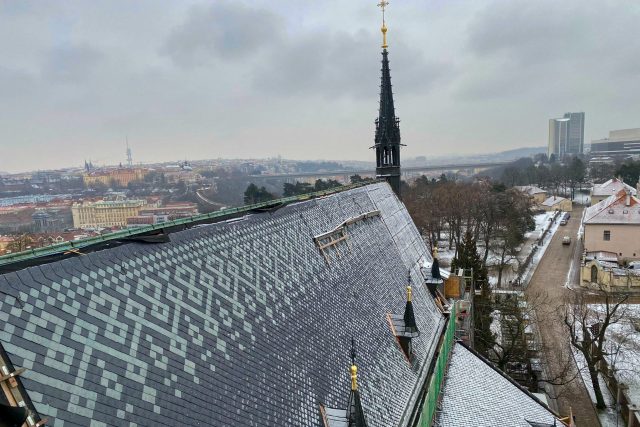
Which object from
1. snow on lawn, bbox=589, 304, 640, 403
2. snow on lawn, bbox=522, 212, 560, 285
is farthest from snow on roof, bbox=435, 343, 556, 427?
snow on lawn, bbox=522, 212, 560, 285

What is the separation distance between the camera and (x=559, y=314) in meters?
37.8

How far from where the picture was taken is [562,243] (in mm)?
75000

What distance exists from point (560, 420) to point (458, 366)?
4.76 metres

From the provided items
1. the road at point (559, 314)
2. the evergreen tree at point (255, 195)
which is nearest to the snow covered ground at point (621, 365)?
the road at point (559, 314)

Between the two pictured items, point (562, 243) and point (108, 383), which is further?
point (562, 243)

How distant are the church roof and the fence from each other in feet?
1.90

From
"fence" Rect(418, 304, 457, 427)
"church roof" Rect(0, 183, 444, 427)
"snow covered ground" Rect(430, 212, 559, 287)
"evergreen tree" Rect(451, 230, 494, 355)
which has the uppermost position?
"church roof" Rect(0, 183, 444, 427)

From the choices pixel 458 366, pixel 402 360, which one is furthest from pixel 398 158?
pixel 402 360

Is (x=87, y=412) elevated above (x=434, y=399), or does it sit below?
above

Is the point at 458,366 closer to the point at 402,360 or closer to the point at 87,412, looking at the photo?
→ the point at 402,360

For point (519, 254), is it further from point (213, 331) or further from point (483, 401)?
point (213, 331)

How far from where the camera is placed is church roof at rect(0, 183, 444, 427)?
761cm

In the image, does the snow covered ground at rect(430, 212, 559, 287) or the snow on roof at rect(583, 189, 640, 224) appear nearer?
the snow covered ground at rect(430, 212, 559, 287)

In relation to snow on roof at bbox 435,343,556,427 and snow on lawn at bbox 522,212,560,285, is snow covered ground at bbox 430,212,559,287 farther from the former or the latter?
snow on roof at bbox 435,343,556,427
